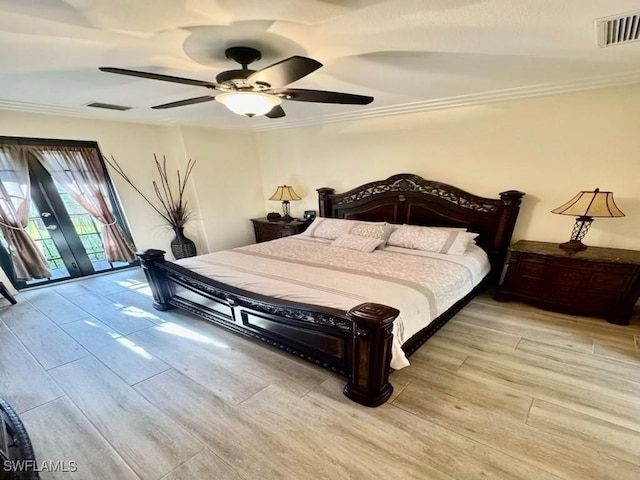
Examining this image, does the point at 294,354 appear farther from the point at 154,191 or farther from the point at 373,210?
the point at 154,191

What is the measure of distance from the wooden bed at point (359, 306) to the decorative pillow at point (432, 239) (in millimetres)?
334

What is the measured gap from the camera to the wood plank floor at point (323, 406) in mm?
1396

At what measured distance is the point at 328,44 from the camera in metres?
1.70

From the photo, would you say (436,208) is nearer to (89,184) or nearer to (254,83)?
(254,83)

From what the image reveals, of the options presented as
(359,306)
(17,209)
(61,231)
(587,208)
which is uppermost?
(17,209)

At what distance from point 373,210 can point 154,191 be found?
11.7ft

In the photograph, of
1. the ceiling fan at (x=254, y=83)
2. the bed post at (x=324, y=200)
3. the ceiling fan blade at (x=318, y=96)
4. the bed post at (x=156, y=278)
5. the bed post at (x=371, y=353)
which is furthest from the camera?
the bed post at (x=324, y=200)

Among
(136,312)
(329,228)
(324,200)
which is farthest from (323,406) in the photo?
(324,200)

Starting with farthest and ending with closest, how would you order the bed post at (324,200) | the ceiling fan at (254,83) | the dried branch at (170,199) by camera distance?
the dried branch at (170,199)
the bed post at (324,200)
the ceiling fan at (254,83)

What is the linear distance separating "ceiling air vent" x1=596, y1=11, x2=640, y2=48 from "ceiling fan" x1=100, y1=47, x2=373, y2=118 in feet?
4.33

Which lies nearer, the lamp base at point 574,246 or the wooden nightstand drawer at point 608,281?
the wooden nightstand drawer at point 608,281

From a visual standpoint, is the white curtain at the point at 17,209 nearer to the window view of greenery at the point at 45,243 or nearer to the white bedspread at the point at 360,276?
the window view of greenery at the point at 45,243

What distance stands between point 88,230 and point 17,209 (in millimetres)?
767

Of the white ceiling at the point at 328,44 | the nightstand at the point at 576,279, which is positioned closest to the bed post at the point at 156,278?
the white ceiling at the point at 328,44
